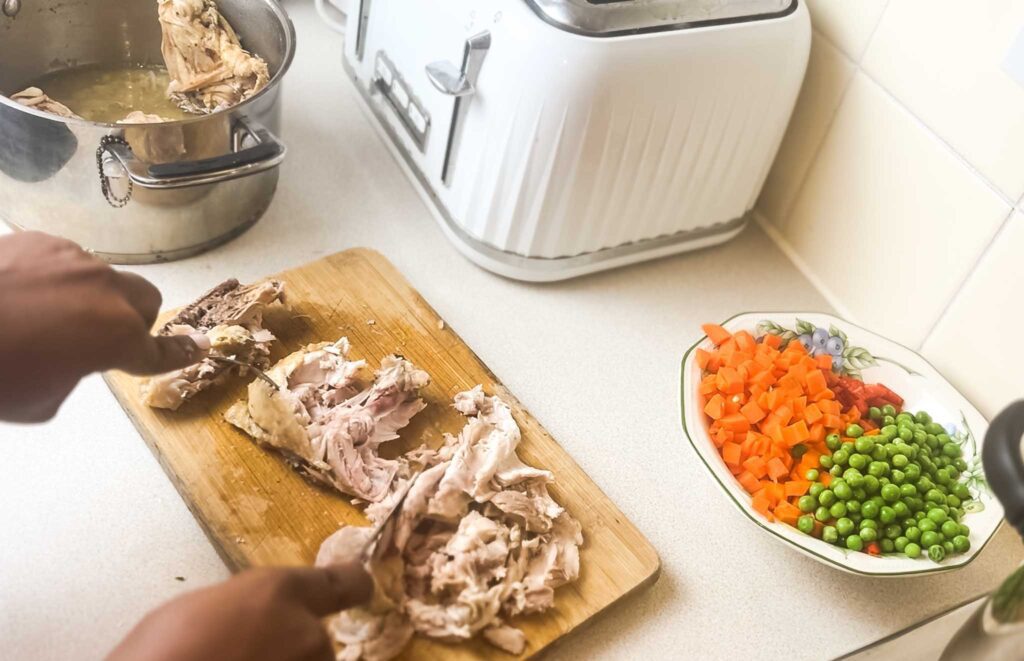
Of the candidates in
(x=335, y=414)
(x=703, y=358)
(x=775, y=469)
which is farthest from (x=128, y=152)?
(x=775, y=469)

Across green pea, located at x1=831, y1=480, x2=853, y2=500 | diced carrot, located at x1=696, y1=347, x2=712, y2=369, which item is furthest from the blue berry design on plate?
green pea, located at x1=831, y1=480, x2=853, y2=500

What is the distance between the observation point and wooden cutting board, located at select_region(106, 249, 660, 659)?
927 mm

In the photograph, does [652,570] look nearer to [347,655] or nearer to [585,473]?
[585,473]

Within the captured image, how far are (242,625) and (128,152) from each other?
596mm

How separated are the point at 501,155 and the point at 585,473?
1.28 ft

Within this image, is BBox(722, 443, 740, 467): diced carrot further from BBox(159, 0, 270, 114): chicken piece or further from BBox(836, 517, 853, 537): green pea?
BBox(159, 0, 270, 114): chicken piece

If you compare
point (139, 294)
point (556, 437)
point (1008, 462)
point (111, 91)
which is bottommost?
point (556, 437)

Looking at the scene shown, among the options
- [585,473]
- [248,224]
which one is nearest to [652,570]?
[585,473]

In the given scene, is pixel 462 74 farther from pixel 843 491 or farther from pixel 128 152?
pixel 843 491

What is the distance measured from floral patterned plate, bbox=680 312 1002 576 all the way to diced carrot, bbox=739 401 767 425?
5 centimetres

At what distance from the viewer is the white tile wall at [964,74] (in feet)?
3.43

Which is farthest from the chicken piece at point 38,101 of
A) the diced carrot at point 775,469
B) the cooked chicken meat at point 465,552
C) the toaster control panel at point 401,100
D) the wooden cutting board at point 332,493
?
the diced carrot at point 775,469

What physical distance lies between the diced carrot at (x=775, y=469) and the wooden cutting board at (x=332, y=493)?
163 millimetres

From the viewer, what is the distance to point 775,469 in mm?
1035
